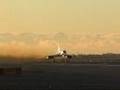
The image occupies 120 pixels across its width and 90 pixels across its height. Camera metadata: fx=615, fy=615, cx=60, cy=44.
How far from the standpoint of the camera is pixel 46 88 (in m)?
82.9

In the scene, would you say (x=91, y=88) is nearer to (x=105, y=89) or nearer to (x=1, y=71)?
(x=105, y=89)

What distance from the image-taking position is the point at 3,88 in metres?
82.1

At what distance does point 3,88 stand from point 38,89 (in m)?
4.77

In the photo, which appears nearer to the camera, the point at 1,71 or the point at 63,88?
the point at 63,88

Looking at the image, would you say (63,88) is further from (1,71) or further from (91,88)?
(1,71)

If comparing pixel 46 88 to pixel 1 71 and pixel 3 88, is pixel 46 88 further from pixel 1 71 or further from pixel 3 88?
pixel 1 71

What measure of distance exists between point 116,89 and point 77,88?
18.7ft

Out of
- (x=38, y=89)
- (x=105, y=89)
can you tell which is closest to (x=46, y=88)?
(x=38, y=89)

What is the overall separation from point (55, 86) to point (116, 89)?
34.4 ft

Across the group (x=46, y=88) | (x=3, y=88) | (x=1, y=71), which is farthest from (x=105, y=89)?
(x=1, y=71)

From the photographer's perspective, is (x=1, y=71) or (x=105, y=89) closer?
(x=105, y=89)

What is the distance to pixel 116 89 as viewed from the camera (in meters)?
80.4

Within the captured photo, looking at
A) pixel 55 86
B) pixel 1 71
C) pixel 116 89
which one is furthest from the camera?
pixel 1 71

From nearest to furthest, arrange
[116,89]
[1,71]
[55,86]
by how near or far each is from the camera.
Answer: [116,89], [55,86], [1,71]
